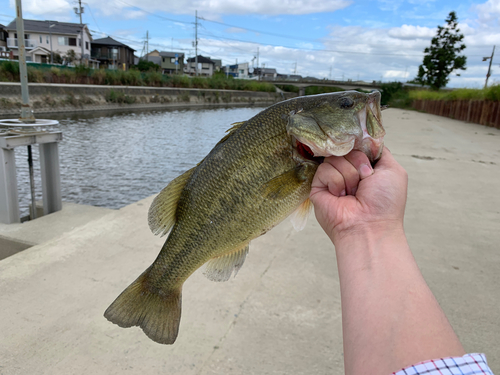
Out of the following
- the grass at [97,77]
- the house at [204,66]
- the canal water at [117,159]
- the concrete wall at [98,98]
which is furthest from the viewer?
the house at [204,66]

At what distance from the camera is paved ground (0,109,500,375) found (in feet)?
7.95

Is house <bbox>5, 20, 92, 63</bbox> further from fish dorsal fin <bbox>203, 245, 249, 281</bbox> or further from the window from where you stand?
fish dorsal fin <bbox>203, 245, 249, 281</bbox>

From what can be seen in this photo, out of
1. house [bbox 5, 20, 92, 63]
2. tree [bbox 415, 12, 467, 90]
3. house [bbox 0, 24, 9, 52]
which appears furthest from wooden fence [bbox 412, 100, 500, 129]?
house [bbox 0, 24, 9, 52]

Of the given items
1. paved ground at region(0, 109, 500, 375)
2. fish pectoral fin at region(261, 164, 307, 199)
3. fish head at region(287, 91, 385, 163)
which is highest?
fish head at region(287, 91, 385, 163)

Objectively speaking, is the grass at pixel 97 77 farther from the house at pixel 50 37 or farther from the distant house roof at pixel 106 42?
the distant house roof at pixel 106 42

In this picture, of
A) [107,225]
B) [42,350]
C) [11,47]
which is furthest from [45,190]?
[11,47]

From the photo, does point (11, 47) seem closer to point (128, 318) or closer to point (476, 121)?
point (476, 121)

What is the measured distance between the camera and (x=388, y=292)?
114cm

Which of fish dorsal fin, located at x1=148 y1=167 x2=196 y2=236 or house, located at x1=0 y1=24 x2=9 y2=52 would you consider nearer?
fish dorsal fin, located at x1=148 y1=167 x2=196 y2=236

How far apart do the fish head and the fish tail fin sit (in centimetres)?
93

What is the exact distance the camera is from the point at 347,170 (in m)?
1.57

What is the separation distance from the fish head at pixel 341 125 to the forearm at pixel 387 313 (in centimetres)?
42

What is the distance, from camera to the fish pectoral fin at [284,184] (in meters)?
1.64

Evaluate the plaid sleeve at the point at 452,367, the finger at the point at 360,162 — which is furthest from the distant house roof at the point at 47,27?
the plaid sleeve at the point at 452,367
